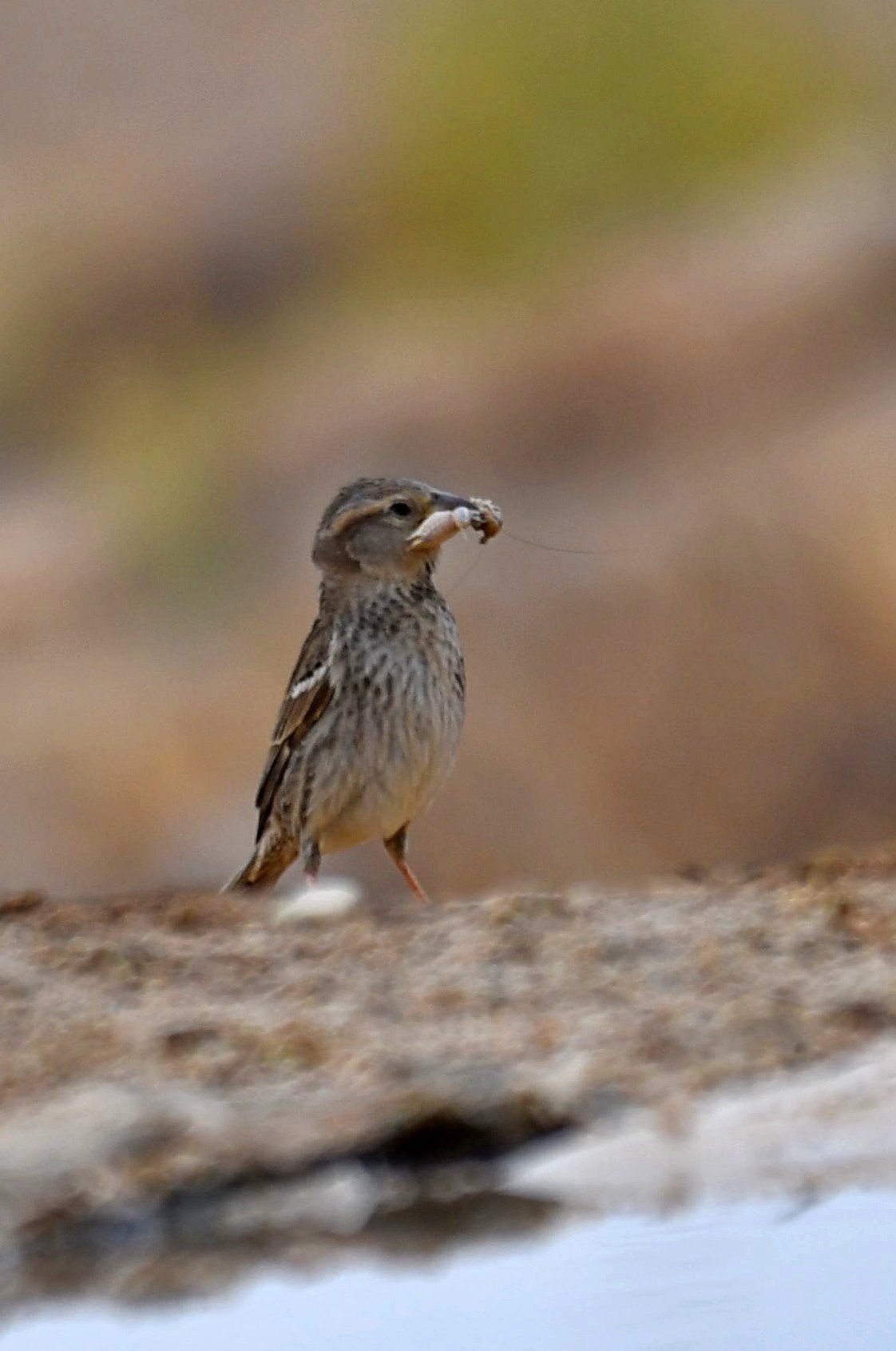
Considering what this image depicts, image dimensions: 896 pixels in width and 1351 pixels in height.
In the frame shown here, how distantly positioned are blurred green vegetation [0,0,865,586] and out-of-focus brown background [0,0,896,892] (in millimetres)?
42

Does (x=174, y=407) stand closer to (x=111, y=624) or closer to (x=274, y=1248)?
(x=111, y=624)

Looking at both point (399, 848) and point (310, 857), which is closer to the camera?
point (310, 857)

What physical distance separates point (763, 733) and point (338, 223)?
34.8 ft

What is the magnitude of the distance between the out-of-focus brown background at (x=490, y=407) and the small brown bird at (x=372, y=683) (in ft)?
31.6

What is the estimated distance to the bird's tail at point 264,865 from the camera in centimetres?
855

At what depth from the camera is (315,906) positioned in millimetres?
6254

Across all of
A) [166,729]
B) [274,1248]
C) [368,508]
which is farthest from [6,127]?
[274,1248]

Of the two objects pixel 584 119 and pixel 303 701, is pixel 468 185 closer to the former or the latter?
pixel 584 119

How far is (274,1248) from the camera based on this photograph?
4.04m

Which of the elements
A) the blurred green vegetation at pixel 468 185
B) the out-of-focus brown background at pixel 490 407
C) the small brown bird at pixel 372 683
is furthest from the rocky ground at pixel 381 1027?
the blurred green vegetation at pixel 468 185

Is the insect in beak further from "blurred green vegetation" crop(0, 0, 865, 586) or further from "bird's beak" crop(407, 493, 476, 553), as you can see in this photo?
"blurred green vegetation" crop(0, 0, 865, 586)

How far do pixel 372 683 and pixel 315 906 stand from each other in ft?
6.26

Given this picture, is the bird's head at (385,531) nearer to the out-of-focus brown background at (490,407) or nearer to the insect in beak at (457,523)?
the insect in beak at (457,523)

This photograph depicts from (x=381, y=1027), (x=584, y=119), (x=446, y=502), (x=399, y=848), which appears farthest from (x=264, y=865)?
(x=584, y=119)
